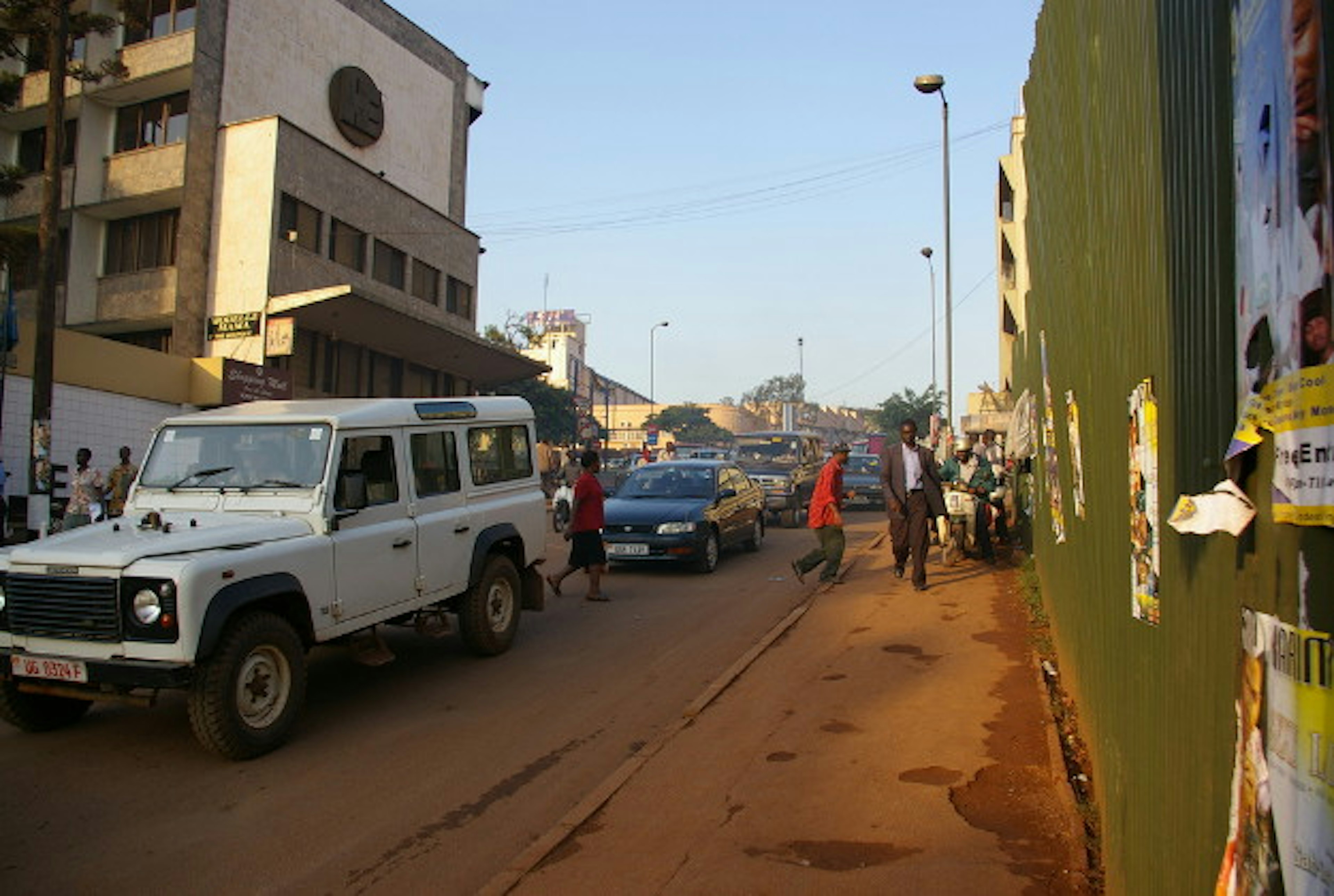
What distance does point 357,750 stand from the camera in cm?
575

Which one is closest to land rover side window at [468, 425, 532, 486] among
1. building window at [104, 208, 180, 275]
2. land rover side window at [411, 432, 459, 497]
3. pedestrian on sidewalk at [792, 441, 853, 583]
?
land rover side window at [411, 432, 459, 497]

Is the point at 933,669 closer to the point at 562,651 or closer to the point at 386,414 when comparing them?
the point at 562,651

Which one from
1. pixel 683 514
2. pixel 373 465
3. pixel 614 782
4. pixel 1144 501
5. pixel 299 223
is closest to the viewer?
pixel 1144 501

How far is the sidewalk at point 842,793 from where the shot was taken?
391cm

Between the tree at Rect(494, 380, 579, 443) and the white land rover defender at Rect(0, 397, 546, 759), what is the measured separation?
42764 millimetres

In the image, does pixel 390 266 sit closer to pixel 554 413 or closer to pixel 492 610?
pixel 492 610

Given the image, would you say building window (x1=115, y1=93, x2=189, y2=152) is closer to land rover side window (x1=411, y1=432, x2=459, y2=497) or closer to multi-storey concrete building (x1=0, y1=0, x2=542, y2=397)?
multi-storey concrete building (x1=0, y1=0, x2=542, y2=397)

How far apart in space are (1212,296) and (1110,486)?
1.66 meters

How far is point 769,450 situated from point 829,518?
1213cm

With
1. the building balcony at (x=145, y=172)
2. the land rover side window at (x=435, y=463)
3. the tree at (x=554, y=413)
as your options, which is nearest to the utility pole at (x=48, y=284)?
the building balcony at (x=145, y=172)

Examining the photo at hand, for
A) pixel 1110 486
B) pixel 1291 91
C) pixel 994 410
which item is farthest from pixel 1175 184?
pixel 994 410

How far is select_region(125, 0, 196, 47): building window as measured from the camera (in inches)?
989

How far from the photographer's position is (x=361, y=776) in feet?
17.4

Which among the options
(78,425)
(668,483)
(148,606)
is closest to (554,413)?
(78,425)
